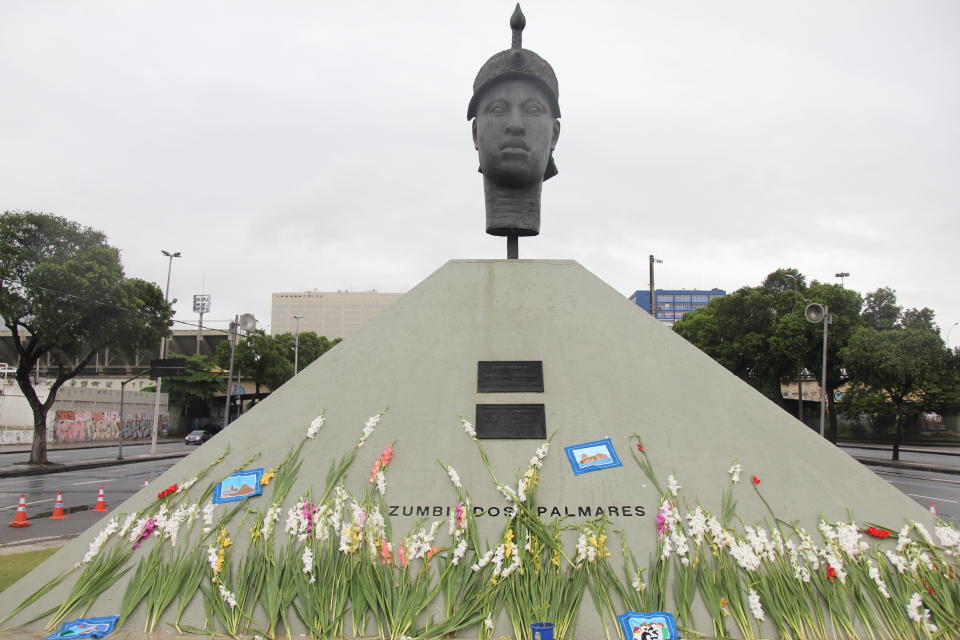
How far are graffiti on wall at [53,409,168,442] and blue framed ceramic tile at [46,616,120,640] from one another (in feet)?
106

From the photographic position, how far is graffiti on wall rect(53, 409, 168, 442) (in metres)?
30.7

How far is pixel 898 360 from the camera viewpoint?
20.6 m

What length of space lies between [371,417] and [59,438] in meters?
32.7

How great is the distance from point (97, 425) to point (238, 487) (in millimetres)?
34761

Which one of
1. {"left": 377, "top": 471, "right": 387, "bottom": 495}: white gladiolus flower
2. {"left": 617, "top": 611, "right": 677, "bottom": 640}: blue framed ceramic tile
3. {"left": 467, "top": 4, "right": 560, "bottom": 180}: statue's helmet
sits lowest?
{"left": 617, "top": 611, "right": 677, "bottom": 640}: blue framed ceramic tile

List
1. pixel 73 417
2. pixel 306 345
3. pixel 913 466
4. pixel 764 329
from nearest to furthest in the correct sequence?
1. pixel 913 466
2. pixel 764 329
3. pixel 73 417
4. pixel 306 345

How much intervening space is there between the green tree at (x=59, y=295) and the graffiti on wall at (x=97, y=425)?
14.8 metres

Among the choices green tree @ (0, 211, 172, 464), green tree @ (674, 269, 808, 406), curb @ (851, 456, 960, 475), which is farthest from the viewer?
green tree @ (674, 269, 808, 406)

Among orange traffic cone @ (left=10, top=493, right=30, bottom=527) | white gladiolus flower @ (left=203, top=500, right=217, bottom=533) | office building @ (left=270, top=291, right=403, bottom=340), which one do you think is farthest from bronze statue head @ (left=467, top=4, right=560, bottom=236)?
office building @ (left=270, top=291, right=403, bottom=340)

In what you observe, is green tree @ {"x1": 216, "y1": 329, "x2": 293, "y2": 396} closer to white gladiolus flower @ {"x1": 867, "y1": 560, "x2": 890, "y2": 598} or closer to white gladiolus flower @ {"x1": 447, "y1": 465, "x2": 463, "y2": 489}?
white gladiolus flower @ {"x1": 447, "y1": 465, "x2": 463, "y2": 489}

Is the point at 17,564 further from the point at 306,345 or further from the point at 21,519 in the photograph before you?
the point at 306,345

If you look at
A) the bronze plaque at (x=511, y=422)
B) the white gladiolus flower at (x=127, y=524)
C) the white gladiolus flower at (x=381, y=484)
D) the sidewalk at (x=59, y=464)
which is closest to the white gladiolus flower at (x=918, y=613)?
the bronze plaque at (x=511, y=422)

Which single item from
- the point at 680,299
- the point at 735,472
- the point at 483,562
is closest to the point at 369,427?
the point at 483,562

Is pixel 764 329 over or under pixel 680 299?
under
